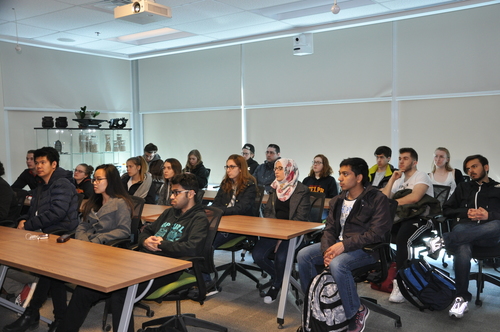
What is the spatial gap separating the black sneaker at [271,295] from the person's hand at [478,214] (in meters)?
1.81

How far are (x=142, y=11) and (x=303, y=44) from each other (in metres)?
3.19

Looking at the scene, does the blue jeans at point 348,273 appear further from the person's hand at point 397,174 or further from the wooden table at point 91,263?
the person's hand at point 397,174

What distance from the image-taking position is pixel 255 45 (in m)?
8.58

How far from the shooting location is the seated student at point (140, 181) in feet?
19.4

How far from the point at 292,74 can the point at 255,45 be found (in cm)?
95

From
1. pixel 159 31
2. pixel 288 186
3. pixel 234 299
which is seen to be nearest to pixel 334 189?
pixel 288 186

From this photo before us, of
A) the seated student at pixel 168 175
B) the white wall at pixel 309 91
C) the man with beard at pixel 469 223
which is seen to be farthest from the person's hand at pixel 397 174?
the seated student at pixel 168 175

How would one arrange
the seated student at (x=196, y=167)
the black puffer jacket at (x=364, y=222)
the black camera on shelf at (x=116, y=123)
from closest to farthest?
the black puffer jacket at (x=364, y=222)
the seated student at (x=196, y=167)
the black camera on shelf at (x=116, y=123)

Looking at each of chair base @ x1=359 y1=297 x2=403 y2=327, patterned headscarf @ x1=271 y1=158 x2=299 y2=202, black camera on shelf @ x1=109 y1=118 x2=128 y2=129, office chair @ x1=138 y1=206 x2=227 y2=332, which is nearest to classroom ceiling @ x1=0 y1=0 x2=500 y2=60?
black camera on shelf @ x1=109 y1=118 x2=128 y2=129

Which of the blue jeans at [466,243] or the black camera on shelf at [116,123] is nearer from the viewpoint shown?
the blue jeans at [466,243]

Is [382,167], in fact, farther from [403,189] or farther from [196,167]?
[196,167]

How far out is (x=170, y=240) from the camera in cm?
349

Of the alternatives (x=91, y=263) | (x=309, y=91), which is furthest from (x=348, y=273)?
(x=309, y=91)

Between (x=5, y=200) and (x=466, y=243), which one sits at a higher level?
(x=5, y=200)
